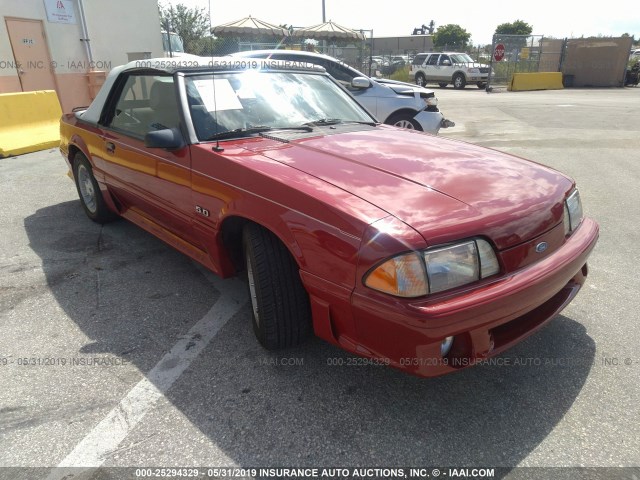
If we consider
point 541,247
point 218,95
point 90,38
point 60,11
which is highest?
point 60,11

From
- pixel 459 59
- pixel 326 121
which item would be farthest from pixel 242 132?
pixel 459 59

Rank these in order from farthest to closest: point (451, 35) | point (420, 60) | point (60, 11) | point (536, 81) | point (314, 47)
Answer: point (451, 35) < point (420, 60) < point (536, 81) < point (314, 47) < point (60, 11)

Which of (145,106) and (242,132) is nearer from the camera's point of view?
(242,132)

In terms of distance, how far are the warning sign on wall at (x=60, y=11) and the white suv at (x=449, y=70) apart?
61.2 ft

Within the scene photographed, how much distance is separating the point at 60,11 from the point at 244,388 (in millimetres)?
11735

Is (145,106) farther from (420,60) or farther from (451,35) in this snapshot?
(451,35)

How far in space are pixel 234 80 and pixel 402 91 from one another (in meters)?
5.70

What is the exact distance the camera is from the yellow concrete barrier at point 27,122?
26.4 feet

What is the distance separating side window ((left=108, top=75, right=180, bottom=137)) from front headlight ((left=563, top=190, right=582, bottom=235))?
93.6 inches

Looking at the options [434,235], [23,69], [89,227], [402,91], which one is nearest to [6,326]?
[89,227]

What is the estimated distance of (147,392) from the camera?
2340 millimetres

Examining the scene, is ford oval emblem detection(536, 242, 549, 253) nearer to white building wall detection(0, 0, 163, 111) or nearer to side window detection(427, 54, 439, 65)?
white building wall detection(0, 0, 163, 111)

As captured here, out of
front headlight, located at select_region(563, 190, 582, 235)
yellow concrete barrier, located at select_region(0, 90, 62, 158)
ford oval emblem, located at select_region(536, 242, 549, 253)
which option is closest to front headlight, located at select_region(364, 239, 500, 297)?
ford oval emblem, located at select_region(536, 242, 549, 253)

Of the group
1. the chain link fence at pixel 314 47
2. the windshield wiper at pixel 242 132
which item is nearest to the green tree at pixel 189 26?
the chain link fence at pixel 314 47
